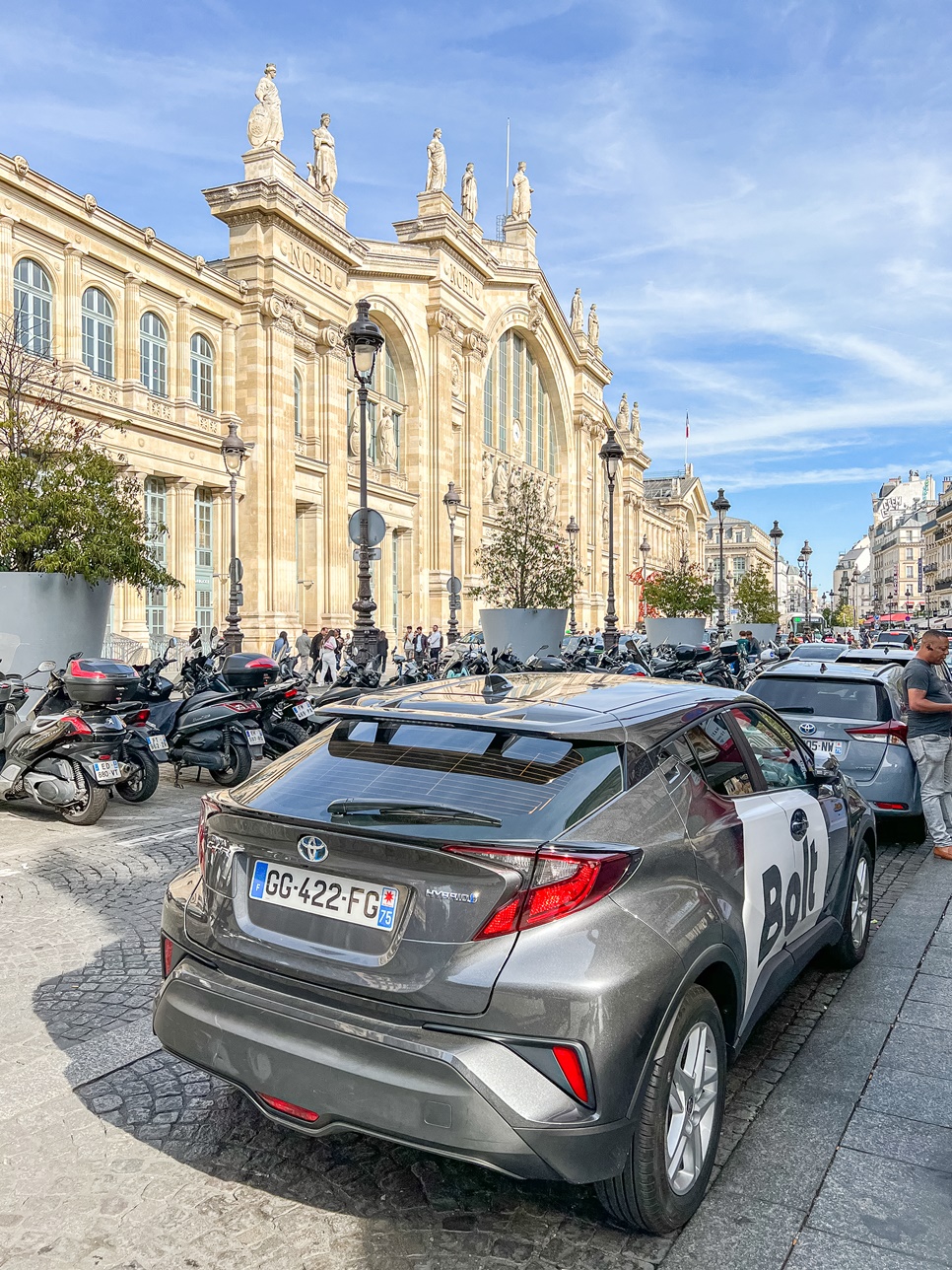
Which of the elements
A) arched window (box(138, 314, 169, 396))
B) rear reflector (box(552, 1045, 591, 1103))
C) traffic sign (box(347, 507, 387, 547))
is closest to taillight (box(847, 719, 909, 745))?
rear reflector (box(552, 1045, 591, 1103))

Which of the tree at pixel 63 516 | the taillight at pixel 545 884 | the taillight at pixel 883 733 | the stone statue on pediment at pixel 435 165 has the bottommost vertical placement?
the taillight at pixel 883 733

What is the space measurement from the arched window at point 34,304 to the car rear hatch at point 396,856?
80.2ft

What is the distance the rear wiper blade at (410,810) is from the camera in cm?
261

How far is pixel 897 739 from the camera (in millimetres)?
7535

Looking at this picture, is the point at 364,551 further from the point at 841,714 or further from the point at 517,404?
the point at 517,404

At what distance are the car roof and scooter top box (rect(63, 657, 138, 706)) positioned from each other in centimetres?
500

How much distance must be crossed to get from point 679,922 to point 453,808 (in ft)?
2.28

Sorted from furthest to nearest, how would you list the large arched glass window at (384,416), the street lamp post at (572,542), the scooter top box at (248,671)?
the large arched glass window at (384,416) → the street lamp post at (572,542) → the scooter top box at (248,671)

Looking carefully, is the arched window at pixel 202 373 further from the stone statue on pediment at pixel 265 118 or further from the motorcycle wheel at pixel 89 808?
the motorcycle wheel at pixel 89 808

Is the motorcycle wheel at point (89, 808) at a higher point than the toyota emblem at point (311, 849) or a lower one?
lower

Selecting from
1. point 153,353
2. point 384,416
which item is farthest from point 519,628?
point 384,416

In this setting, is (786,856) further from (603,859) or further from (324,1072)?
(324,1072)

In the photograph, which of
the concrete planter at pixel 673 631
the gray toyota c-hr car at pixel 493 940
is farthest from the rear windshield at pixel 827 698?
the concrete planter at pixel 673 631

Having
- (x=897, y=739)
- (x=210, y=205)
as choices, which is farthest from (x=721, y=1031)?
(x=210, y=205)
